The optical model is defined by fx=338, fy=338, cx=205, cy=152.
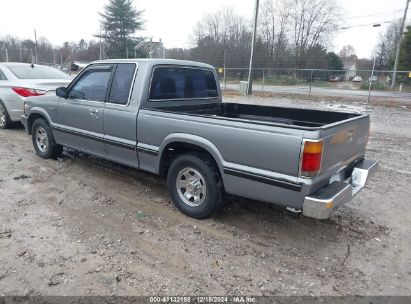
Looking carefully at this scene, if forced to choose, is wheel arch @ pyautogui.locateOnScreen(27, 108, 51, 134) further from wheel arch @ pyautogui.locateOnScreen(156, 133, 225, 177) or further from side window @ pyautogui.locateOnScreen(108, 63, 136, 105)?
wheel arch @ pyautogui.locateOnScreen(156, 133, 225, 177)

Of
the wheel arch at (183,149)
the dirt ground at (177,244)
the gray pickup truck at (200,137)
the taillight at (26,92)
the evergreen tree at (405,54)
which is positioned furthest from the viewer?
the evergreen tree at (405,54)

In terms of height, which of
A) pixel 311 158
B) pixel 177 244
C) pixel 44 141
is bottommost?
pixel 177 244

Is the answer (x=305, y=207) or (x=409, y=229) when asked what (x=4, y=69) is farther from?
(x=409, y=229)

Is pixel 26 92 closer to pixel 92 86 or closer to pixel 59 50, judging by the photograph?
pixel 92 86

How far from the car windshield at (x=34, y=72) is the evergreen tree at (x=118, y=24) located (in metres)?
44.7

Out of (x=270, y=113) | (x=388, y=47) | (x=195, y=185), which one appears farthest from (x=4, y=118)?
(x=388, y=47)

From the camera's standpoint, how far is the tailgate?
3168 mm

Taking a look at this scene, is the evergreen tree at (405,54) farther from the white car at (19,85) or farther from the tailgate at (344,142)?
the tailgate at (344,142)

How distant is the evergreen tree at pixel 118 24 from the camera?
168 ft

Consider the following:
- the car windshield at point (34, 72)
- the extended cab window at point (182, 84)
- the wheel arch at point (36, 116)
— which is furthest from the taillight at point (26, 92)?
the extended cab window at point (182, 84)

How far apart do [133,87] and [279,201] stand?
7.94ft

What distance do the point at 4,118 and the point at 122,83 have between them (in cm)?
545

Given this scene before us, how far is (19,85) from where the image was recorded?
7.91m

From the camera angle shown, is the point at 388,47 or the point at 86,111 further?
the point at 388,47
